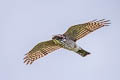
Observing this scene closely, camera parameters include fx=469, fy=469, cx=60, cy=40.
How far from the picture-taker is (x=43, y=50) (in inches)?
827

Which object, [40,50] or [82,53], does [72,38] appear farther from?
[40,50]

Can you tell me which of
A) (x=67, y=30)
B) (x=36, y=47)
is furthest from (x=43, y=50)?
(x=67, y=30)

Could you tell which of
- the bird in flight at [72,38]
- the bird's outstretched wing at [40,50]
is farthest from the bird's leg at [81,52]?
the bird's outstretched wing at [40,50]

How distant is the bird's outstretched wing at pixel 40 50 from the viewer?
67.7 ft

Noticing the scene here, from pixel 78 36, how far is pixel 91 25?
0.80 meters

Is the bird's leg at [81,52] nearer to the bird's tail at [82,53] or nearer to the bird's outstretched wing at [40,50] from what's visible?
the bird's tail at [82,53]

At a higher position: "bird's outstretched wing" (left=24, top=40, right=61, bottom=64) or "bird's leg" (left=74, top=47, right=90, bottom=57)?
Result: "bird's leg" (left=74, top=47, right=90, bottom=57)

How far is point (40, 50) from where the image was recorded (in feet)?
69.1

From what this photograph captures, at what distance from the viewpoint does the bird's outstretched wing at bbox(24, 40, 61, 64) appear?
20625 mm

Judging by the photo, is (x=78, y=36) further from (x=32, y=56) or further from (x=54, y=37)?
(x=32, y=56)

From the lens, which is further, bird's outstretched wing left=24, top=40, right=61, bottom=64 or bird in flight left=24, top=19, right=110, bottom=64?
bird's outstretched wing left=24, top=40, right=61, bottom=64

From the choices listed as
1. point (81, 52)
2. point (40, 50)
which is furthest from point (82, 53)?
point (40, 50)

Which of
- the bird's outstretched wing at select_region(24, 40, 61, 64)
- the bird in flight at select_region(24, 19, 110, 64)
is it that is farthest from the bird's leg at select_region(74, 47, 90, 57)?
the bird's outstretched wing at select_region(24, 40, 61, 64)

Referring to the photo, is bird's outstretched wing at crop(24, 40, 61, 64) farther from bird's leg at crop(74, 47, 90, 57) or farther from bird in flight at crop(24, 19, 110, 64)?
bird's leg at crop(74, 47, 90, 57)
